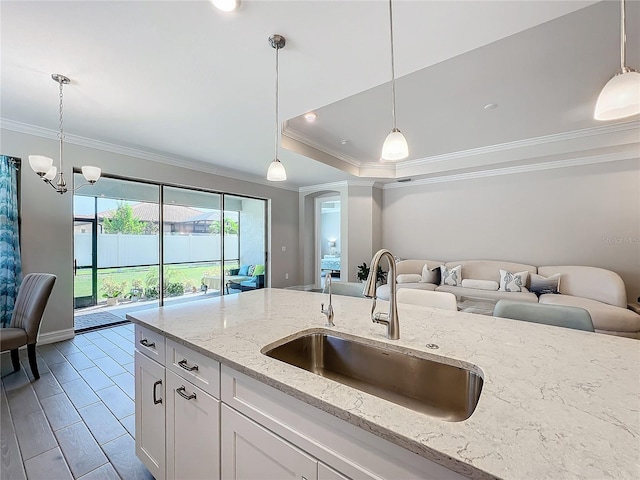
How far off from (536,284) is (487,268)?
807 mm

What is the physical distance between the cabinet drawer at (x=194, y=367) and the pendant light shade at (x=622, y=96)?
6.49 ft

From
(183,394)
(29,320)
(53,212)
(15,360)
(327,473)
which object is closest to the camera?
(327,473)

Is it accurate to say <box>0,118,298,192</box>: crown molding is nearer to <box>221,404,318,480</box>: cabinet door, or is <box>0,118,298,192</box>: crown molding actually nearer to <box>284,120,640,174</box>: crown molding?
<box>284,120,640,174</box>: crown molding

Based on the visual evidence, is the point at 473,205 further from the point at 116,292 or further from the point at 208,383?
the point at 116,292

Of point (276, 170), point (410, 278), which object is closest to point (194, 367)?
point (276, 170)

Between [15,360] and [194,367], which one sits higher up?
[194,367]

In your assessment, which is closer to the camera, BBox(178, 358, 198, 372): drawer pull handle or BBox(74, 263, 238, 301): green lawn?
BBox(178, 358, 198, 372): drawer pull handle

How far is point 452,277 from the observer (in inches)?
202

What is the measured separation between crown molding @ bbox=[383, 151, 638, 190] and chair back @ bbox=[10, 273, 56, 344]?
595cm

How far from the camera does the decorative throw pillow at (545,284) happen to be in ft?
14.0

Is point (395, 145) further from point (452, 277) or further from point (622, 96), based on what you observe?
point (452, 277)

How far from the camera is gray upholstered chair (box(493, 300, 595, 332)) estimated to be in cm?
149

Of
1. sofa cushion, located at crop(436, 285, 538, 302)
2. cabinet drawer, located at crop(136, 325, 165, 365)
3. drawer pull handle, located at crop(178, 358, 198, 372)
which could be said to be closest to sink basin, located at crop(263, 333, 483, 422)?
drawer pull handle, located at crop(178, 358, 198, 372)

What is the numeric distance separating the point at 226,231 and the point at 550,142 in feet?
18.4
